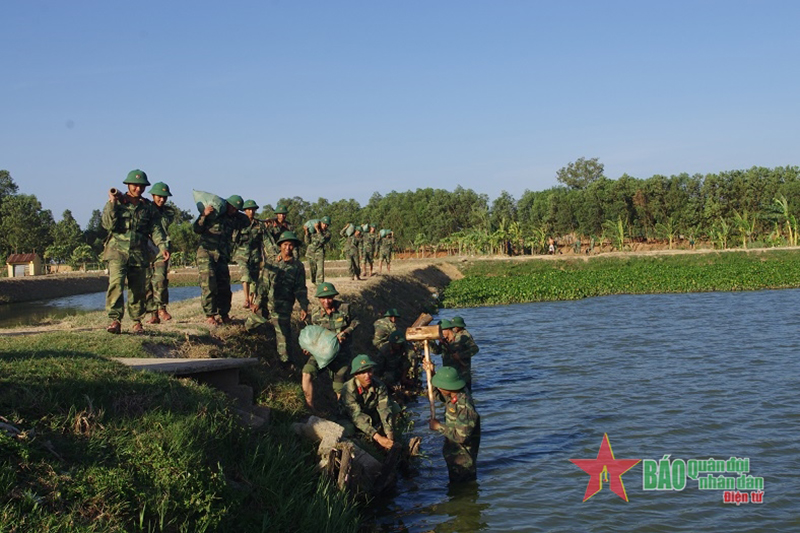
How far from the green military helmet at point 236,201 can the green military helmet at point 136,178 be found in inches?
65.7

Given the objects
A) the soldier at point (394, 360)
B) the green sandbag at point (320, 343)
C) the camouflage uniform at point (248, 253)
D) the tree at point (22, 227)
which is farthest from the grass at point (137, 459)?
the tree at point (22, 227)

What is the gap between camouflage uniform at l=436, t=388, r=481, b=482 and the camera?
8852 mm

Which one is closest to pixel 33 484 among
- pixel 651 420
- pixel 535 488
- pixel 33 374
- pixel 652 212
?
pixel 33 374

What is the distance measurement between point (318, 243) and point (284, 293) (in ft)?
30.1

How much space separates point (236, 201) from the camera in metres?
11.6

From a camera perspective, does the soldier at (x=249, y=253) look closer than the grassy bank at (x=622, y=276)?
Yes

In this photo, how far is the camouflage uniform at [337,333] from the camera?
376 inches

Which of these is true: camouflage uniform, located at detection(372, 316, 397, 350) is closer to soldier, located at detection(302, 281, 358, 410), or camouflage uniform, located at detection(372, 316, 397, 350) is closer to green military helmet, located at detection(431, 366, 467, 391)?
soldier, located at detection(302, 281, 358, 410)

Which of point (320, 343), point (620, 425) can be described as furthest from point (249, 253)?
point (620, 425)

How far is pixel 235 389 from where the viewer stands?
8.39 meters

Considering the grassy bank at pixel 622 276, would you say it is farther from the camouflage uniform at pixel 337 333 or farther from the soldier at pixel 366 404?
the soldier at pixel 366 404

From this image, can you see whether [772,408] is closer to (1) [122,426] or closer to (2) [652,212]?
(1) [122,426]

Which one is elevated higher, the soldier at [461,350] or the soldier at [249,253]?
the soldier at [249,253]

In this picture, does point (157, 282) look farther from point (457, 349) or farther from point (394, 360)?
point (457, 349)
